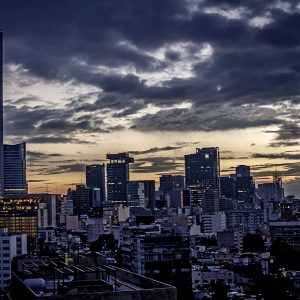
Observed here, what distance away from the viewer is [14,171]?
18300 centimetres

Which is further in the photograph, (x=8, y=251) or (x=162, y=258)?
(x=8, y=251)

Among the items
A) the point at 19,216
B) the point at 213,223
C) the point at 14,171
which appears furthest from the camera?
the point at 14,171

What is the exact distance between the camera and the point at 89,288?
986cm

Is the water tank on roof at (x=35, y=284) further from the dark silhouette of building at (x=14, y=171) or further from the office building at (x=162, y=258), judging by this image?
the dark silhouette of building at (x=14, y=171)

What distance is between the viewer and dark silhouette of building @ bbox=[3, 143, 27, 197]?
181m

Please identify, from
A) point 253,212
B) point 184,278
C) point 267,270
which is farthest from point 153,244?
point 253,212

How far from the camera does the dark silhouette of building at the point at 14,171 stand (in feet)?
593

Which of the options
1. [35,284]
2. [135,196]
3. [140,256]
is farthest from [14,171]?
[35,284]

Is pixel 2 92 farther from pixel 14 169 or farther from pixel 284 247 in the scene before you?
pixel 284 247

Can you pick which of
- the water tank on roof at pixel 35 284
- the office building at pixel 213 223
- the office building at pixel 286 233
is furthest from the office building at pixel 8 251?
the office building at pixel 213 223

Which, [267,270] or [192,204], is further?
[192,204]

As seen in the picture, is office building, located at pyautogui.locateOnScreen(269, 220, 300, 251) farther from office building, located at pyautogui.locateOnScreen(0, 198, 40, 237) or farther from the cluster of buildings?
office building, located at pyautogui.locateOnScreen(0, 198, 40, 237)

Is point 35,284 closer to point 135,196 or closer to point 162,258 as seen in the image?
point 162,258

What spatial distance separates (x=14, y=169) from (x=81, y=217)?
28542 mm
